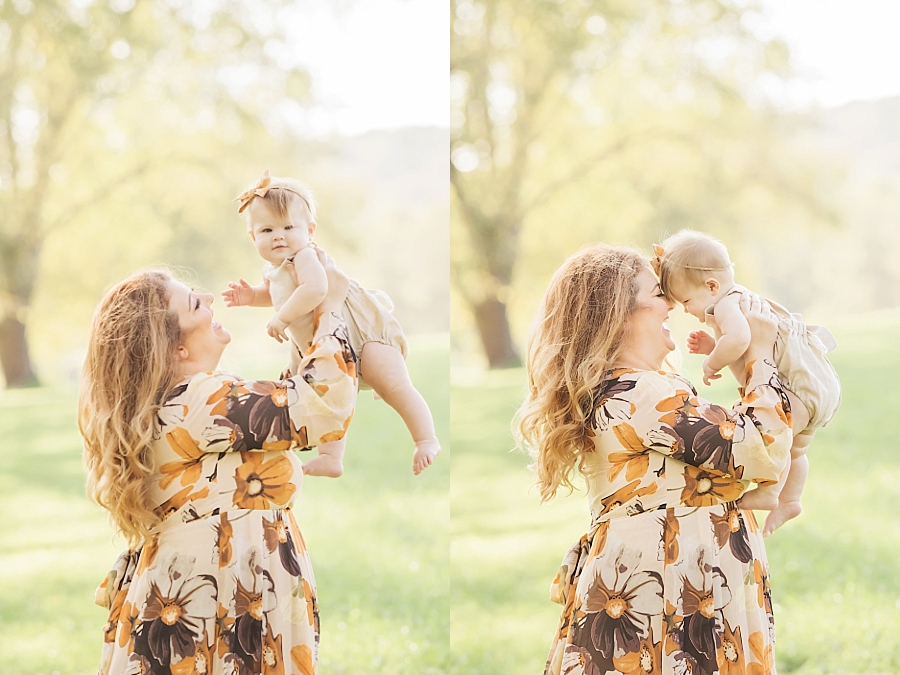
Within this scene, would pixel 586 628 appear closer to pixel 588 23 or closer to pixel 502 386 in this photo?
pixel 502 386

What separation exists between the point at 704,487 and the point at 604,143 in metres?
9.73

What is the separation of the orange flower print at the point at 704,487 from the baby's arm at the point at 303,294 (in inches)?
34.2

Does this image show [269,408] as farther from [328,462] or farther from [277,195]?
[277,195]

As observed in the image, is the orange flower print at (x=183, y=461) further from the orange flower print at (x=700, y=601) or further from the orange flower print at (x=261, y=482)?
the orange flower print at (x=700, y=601)

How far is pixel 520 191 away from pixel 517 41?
1766mm

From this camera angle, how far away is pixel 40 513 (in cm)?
770

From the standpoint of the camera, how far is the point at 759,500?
6.72 ft

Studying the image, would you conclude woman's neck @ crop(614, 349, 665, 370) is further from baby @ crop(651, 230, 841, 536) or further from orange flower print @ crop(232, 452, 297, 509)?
orange flower print @ crop(232, 452, 297, 509)

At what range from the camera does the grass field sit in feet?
15.2

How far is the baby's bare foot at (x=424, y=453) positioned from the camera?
220 cm

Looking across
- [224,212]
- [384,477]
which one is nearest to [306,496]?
[384,477]

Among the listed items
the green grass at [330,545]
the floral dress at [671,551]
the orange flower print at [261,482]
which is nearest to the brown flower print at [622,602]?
the floral dress at [671,551]

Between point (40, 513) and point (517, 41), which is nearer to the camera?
point (40, 513)

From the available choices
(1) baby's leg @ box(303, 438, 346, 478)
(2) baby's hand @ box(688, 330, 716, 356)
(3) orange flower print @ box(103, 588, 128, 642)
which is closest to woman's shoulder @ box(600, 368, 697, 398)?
(2) baby's hand @ box(688, 330, 716, 356)
